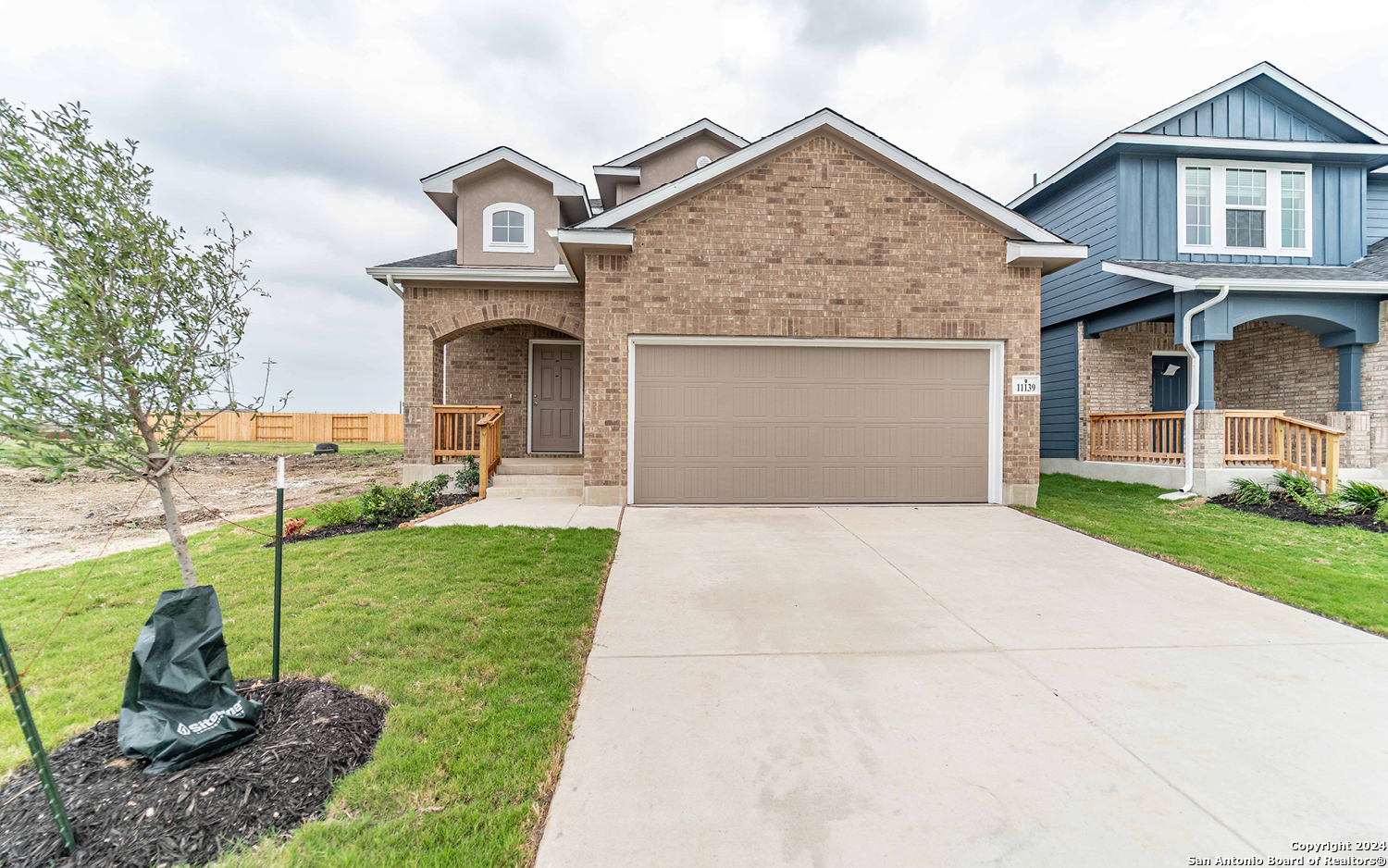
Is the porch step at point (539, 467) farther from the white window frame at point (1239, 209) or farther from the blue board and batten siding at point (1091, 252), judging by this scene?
the white window frame at point (1239, 209)

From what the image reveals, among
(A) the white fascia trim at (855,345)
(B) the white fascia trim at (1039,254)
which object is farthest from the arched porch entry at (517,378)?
(B) the white fascia trim at (1039,254)

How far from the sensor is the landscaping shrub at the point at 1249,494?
28.5ft

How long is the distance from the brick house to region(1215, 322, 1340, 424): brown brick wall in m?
7.43

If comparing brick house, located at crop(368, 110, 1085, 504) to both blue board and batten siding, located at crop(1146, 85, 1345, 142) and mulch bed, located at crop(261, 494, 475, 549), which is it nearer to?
mulch bed, located at crop(261, 494, 475, 549)

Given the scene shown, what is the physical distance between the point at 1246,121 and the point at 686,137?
1134 cm

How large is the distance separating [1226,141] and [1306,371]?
489 cm

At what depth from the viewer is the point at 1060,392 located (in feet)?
41.6

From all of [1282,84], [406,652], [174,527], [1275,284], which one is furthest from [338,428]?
[1282,84]

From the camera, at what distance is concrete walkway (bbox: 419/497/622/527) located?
22.7 feet

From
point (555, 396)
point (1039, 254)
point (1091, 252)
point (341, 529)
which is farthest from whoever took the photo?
point (555, 396)

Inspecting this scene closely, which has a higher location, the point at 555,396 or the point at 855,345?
the point at 855,345

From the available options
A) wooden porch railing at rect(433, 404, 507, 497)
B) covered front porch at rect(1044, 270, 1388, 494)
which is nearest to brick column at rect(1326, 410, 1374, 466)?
covered front porch at rect(1044, 270, 1388, 494)

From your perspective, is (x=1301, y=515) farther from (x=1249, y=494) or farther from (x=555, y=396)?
(x=555, y=396)

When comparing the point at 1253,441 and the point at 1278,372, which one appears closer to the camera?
the point at 1253,441
